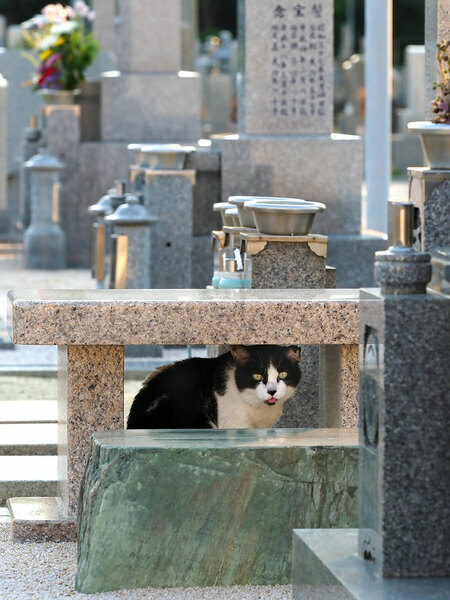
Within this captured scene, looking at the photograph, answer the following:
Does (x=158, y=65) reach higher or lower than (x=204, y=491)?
higher

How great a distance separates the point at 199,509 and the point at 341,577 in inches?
46.1

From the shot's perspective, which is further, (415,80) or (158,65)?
(415,80)

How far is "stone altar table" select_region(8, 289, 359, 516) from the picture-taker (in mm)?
5465

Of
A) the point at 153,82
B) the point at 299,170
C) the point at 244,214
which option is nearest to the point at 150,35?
the point at 153,82

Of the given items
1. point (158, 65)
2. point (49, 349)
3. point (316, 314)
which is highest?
point (158, 65)

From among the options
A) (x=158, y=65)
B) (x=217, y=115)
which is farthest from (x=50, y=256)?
(x=217, y=115)

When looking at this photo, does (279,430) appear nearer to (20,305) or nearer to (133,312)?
(133,312)

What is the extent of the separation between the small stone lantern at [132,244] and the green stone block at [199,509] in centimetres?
552

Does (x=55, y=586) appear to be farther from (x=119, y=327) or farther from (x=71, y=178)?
(x=71, y=178)

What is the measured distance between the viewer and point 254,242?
6.41 metres

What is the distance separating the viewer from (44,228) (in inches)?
652

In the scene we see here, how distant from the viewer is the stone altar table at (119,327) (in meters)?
5.46

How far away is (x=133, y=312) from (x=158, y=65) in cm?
1072

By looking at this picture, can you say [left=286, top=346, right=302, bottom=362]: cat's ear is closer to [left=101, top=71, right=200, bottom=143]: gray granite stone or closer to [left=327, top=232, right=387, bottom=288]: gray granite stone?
[left=327, top=232, right=387, bottom=288]: gray granite stone
